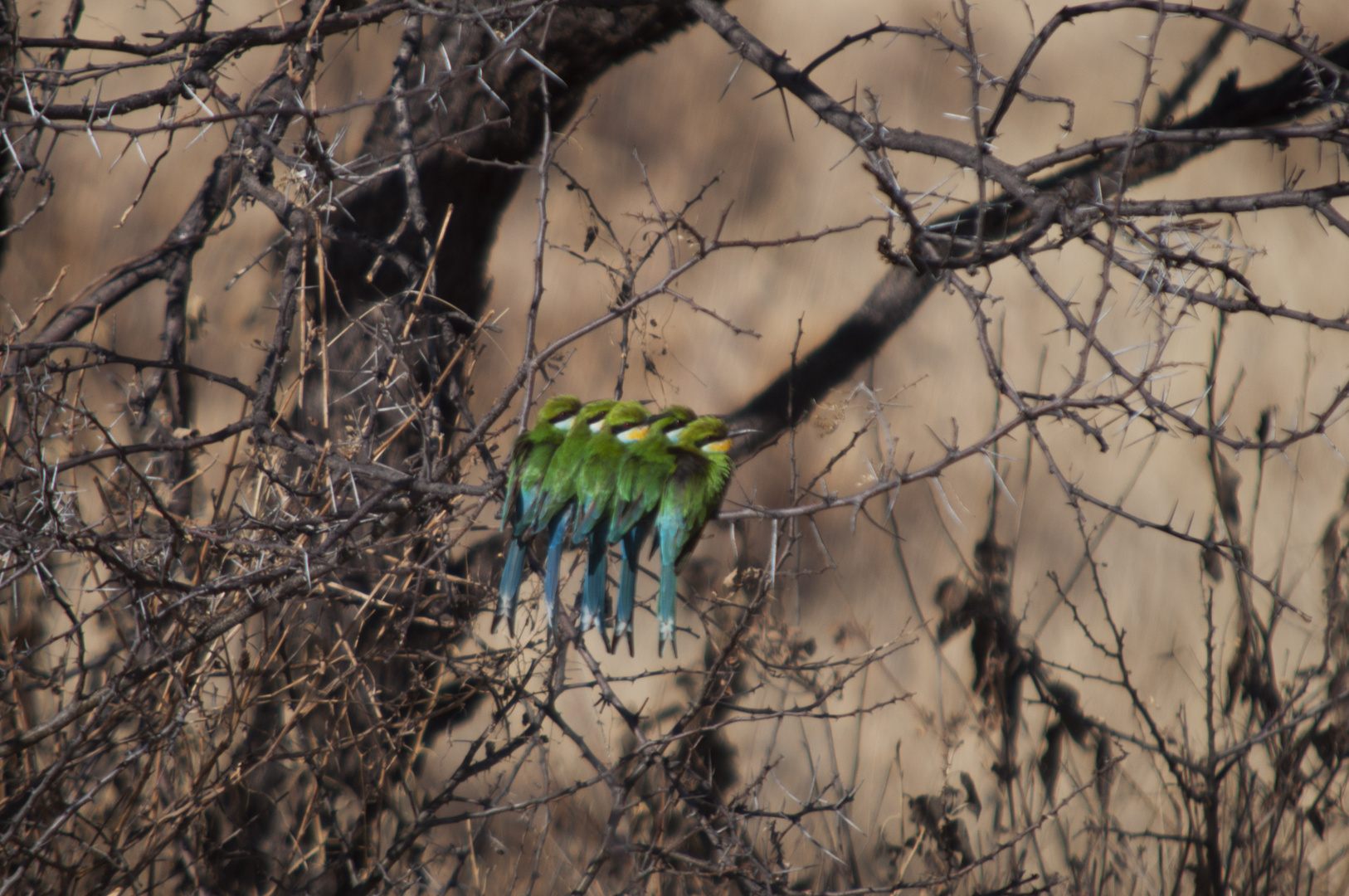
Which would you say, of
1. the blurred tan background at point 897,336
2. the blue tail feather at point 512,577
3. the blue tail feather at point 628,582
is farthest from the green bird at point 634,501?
the blurred tan background at point 897,336

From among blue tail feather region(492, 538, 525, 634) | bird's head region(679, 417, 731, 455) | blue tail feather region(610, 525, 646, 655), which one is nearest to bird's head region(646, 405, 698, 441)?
bird's head region(679, 417, 731, 455)

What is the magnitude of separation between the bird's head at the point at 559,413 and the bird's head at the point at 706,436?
32cm

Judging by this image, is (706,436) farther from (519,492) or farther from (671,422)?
(519,492)

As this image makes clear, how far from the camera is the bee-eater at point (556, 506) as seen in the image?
2092mm

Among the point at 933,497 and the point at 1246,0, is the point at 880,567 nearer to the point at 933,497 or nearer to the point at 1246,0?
the point at 933,497

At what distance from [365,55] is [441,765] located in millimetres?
2904

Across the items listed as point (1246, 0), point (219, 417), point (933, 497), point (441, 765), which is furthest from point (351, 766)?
point (1246, 0)

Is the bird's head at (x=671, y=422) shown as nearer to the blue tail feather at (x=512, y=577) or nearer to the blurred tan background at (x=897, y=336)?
the blue tail feather at (x=512, y=577)

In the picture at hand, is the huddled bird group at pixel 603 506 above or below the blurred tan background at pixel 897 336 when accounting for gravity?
below

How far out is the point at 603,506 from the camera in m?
2.09

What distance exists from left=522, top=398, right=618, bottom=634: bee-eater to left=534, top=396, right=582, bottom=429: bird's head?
0.14 m

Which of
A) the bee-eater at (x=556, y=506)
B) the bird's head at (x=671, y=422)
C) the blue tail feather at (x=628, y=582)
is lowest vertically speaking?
the blue tail feather at (x=628, y=582)

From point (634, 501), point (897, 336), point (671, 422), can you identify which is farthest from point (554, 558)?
Result: point (897, 336)

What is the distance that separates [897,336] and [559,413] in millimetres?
1763
